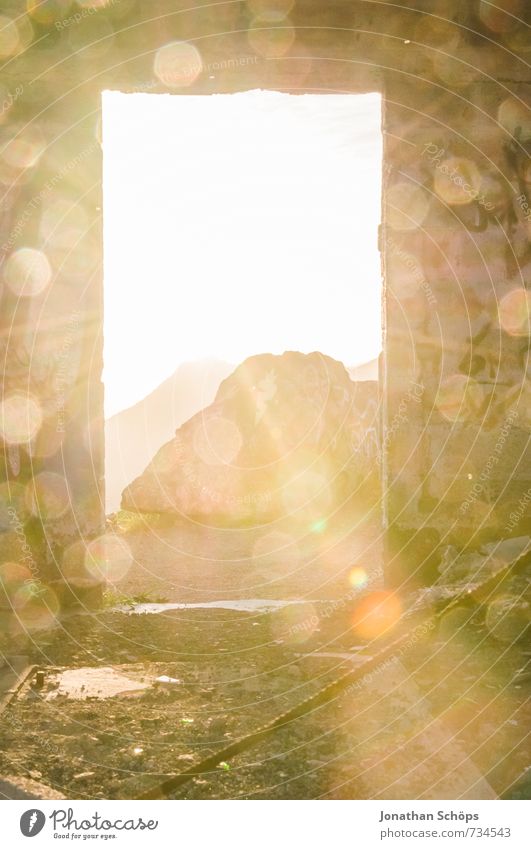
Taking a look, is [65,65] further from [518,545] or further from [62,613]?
[518,545]

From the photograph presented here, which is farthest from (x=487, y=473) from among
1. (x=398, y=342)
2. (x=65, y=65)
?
(x=65, y=65)

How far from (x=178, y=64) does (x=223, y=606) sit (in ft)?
17.6

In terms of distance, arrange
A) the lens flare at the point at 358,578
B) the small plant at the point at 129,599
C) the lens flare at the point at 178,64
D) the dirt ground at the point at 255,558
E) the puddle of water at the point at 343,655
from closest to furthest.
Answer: the puddle of water at the point at 343,655 → the lens flare at the point at 178,64 → the small plant at the point at 129,599 → the lens flare at the point at 358,578 → the dirt ground at the point at 255,558

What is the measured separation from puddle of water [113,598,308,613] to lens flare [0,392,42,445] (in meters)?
1.90

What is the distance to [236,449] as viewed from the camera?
15.2 metres

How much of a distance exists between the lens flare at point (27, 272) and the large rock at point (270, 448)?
7747 mm

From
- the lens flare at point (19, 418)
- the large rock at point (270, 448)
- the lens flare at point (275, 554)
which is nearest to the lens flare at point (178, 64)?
the lens flare at point (19, 418)

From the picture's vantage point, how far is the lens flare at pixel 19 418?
6.50m

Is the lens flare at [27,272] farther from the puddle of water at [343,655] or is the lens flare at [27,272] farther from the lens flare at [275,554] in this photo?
the lens flare at [275,554]

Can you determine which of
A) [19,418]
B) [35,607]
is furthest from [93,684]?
[19,418]

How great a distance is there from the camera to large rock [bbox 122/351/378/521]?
14000 millimetres

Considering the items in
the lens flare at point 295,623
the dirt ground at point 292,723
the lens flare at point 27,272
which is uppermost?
the lens flare at point 27,272

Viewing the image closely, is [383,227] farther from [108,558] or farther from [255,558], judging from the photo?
[108,558]

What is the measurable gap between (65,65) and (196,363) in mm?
27780
